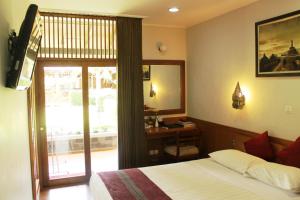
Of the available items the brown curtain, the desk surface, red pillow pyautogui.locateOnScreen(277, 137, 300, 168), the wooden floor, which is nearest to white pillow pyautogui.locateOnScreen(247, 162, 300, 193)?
red pillow pyautogui.locateOnScreen(277, 137, 300, 168)

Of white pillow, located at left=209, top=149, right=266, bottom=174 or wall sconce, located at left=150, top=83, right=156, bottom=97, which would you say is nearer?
white pillow, located at left=209, top=149, right=266, bottom=174

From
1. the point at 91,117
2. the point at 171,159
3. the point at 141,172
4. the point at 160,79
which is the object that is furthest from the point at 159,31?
the point at 141,172

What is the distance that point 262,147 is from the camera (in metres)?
3.32

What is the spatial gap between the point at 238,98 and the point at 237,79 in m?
0.32

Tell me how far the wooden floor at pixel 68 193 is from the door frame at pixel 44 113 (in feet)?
0.58

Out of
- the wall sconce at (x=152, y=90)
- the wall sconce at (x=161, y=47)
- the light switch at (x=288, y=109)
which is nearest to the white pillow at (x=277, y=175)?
the light switch at (x=288, y=109)

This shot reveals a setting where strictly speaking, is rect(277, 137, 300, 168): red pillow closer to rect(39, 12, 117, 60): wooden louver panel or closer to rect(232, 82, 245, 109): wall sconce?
rect(232, 82, 245, 109): wall sconce

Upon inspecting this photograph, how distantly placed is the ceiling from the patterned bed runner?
2.26m

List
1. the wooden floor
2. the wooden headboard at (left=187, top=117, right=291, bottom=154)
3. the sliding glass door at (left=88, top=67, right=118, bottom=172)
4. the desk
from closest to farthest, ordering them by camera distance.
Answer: the wooden headboard at (left=187, top=117, right=291, bottom=154)
the wooden floor
the sliding glass door at (left=88, top=67, right=118, bottom=172)
the desk

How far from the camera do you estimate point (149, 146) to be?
4957 millimetres

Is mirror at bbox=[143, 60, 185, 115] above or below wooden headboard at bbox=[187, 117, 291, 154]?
above

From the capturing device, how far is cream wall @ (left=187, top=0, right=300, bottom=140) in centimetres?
320

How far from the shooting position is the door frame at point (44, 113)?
414cm

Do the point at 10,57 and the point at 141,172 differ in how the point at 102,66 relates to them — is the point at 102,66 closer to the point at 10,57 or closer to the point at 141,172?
the point at 141,172
